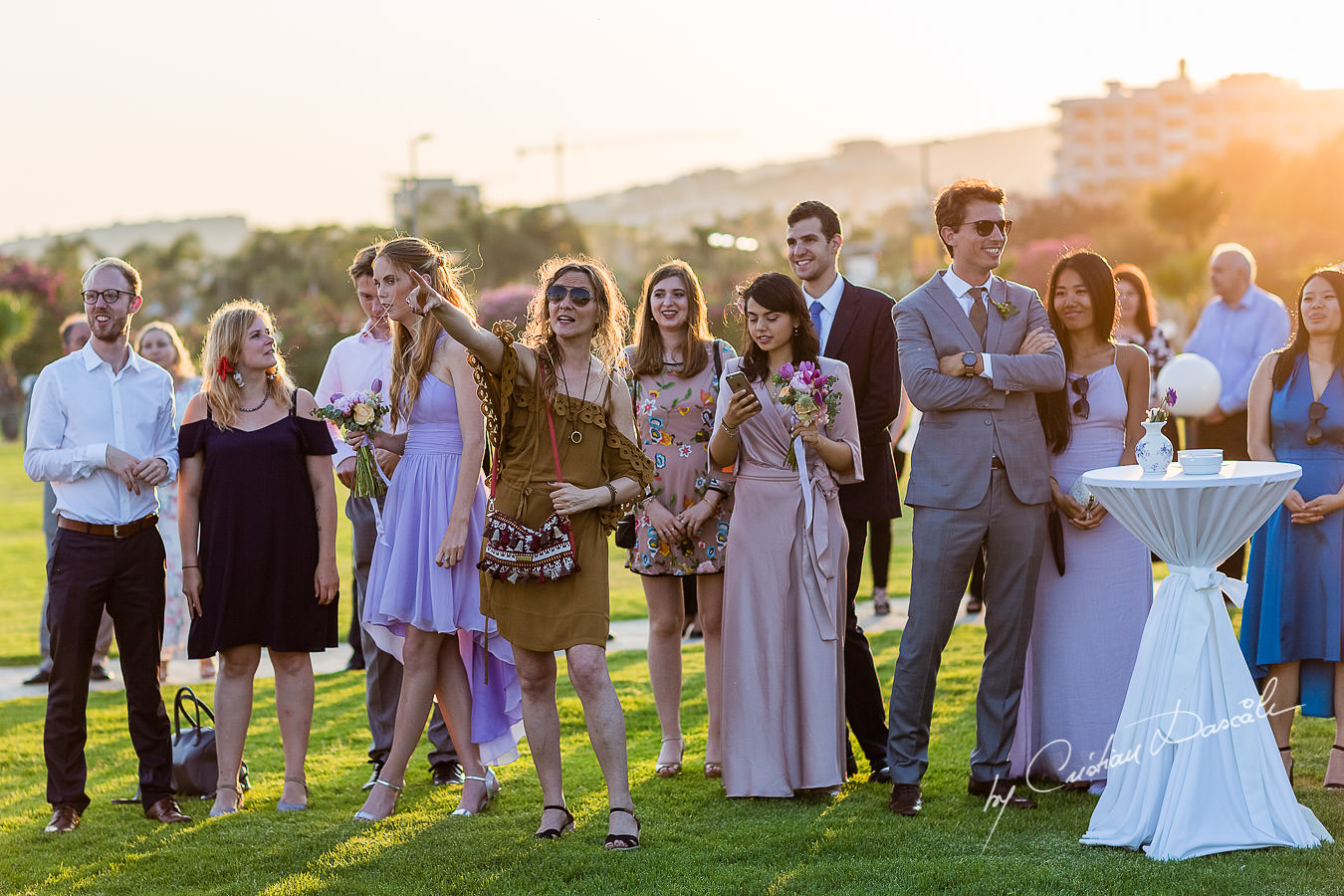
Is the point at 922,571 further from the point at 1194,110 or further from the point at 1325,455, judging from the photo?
the point at 1194,110

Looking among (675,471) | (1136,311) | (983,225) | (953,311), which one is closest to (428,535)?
(675,471)

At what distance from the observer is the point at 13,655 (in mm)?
10320

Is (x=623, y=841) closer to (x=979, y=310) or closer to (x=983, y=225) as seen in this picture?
(x=979, y=310)

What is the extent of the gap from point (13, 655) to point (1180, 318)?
64288 mm

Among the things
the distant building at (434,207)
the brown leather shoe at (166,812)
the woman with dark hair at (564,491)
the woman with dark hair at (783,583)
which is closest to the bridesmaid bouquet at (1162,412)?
the woman with dark hair at (783,583)

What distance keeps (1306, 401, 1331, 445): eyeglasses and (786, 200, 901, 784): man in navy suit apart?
1767 mm

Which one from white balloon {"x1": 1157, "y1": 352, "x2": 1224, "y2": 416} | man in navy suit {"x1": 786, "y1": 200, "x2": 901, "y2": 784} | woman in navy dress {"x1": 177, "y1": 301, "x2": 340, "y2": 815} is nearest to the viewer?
woman in navy dress {"x1": 177, "y1": 301, "x2": 340, "y2": 815}

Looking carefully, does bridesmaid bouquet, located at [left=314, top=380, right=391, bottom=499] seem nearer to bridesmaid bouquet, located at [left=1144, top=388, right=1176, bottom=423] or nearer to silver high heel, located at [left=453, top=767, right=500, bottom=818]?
silver high heel, located at [left=453, top=767, right=500, bottom=818]

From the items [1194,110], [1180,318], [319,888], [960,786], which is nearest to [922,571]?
[960,786]

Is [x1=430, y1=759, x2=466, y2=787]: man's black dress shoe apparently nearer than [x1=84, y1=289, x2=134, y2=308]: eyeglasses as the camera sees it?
No

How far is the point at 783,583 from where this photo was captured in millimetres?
5801

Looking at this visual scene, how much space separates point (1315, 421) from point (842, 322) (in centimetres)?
208

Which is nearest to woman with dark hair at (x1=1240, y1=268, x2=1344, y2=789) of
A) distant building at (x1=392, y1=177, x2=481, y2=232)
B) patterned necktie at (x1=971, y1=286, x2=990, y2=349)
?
patterned necktie at (x1=971, y1=286, x2=990, y2=349)

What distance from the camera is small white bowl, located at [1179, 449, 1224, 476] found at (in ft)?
16.2
